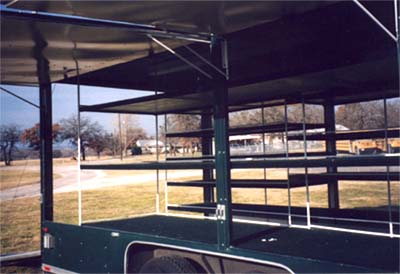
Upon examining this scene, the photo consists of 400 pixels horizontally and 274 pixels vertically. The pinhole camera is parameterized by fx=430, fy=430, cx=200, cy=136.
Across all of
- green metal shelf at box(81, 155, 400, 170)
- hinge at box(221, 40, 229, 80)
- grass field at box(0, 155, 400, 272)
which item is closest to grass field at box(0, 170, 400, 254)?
grass field at box(0, 155, 400, 272)

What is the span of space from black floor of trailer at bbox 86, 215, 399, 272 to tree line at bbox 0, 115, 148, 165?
40.8 feet

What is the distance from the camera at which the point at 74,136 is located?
80.5 ft

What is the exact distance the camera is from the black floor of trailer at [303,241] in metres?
2.53

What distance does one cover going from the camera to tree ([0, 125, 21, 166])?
20.3m

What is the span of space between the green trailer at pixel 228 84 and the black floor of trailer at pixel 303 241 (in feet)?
0.05

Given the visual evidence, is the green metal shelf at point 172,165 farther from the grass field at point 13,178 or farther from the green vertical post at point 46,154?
the grass field at point 13,178

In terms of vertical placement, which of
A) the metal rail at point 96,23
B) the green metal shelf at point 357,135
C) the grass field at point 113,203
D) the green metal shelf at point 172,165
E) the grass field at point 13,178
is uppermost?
the metal rail at point 96,23

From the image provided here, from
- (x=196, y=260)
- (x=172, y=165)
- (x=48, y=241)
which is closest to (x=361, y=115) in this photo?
(x=172, y=165)

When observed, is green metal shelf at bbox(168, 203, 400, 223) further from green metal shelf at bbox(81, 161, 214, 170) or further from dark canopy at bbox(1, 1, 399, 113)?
dark canopy at bbox(1, 1, 399, 113)

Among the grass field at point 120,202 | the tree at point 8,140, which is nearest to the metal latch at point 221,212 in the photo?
the grass field at point 120,202

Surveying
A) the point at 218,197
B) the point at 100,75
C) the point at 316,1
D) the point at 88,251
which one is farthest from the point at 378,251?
the point at 100,75

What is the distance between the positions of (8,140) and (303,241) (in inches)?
795

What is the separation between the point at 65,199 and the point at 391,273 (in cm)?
1742

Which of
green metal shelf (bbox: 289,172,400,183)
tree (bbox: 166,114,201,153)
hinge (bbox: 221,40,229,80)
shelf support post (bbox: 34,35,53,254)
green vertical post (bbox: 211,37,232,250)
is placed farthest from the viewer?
tree (bbox: 166,114,201,153)
